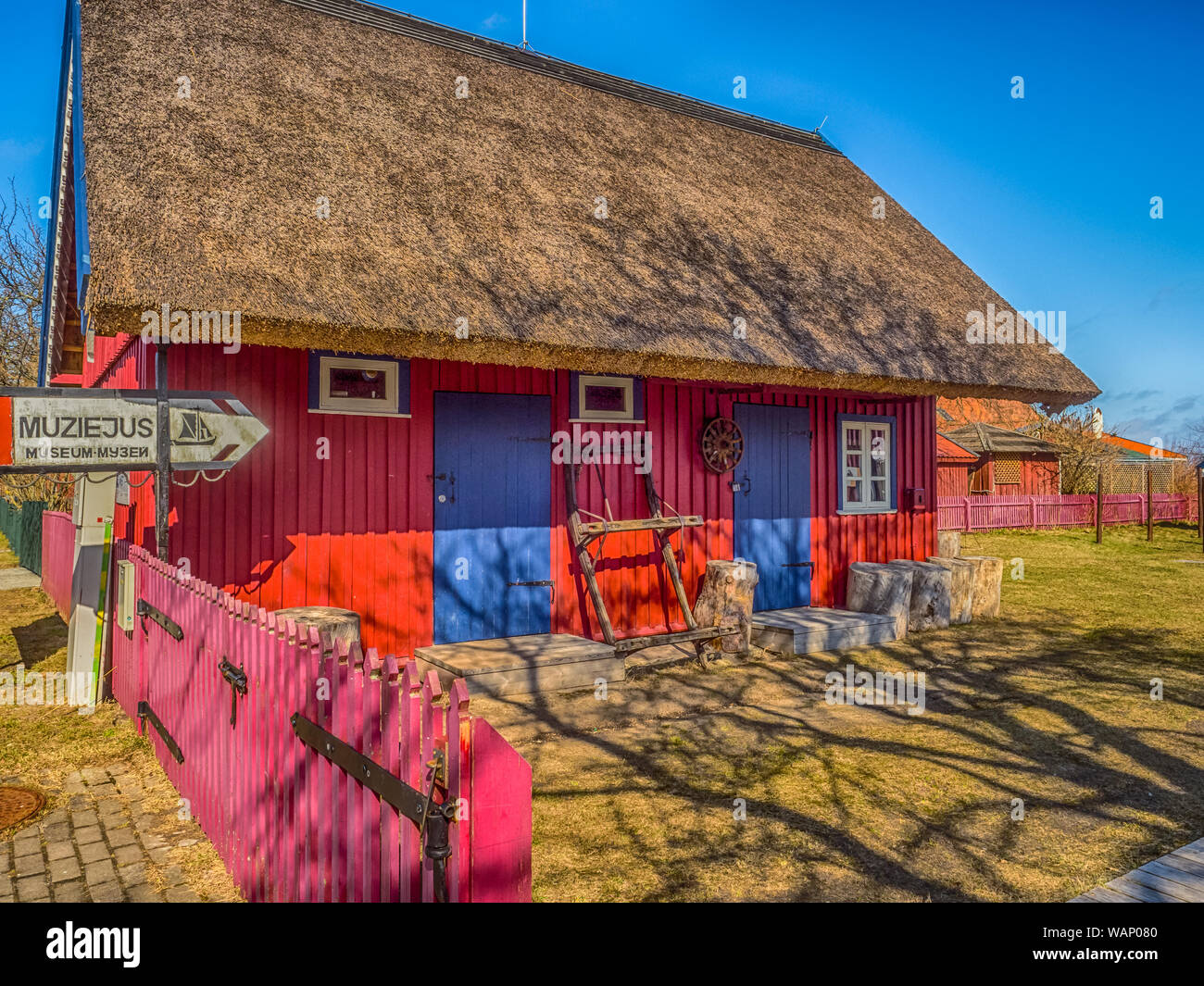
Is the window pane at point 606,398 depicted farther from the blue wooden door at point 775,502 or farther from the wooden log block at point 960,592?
the wooden log block at point 960,592

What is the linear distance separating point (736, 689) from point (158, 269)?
5234mm

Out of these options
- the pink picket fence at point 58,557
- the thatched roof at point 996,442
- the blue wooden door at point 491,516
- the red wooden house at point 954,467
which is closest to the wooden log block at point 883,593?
the blue wooden door at point 491,516

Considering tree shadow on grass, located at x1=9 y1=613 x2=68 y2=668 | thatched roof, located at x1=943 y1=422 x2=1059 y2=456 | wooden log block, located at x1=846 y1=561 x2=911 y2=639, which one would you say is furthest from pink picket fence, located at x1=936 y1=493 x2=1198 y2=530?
tree shadow on grass, located at x1=9 y1=613 x2=68 y2=668

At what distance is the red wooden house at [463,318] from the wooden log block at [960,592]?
870mm

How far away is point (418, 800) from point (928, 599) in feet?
28.5

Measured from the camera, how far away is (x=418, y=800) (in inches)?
85.5

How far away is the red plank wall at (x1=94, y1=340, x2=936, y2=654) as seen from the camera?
6.15 meters

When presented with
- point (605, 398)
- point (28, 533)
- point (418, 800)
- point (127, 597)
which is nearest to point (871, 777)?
point (418, 800)

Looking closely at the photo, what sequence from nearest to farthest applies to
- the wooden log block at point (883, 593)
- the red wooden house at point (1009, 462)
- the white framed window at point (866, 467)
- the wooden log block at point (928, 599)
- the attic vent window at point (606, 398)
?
the attic vent window at point (606, 398) → the wooden log block at point (883, 593) → the wooden log block at point (928, 599) → the white framed window at point (866, 467) → the red wooden house at point (1009, 462)

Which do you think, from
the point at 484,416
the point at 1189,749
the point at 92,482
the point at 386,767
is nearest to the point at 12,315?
the point at 92,482

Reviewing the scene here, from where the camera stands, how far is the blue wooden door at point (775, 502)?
9078mm

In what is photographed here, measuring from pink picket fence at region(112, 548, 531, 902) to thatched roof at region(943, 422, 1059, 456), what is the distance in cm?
2824

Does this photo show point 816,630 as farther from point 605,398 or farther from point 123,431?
point 123,431
